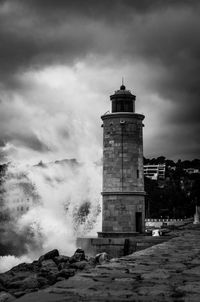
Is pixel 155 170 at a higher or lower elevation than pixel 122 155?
higher

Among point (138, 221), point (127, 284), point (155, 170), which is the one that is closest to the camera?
point (127, 284)

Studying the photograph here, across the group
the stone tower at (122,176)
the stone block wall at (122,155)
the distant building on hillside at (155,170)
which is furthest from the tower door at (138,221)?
the distant building on hillside at (155,170)

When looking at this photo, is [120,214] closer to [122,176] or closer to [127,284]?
[122,176]

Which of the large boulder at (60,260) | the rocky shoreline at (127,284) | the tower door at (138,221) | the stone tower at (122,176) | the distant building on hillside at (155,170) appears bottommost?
the large boulder at (60,260)

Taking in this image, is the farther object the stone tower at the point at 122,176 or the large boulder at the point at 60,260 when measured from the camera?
the stone tower at the point at 122,176

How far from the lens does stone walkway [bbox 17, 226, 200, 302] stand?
11.2ft

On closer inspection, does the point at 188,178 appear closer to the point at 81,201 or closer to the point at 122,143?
the point at 81,201

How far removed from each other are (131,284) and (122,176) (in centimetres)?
1272

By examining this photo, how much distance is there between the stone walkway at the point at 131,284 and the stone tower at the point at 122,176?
10.9m

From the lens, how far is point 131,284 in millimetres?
3994

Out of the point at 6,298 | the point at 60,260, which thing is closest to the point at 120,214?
the point at 60,260

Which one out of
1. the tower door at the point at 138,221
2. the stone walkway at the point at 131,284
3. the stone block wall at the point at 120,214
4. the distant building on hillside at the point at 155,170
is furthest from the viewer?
the distant building on hillside at the point at 155,170

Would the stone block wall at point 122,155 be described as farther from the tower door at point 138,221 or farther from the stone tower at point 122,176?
the tower door at point 138,221

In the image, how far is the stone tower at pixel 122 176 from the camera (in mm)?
16625
